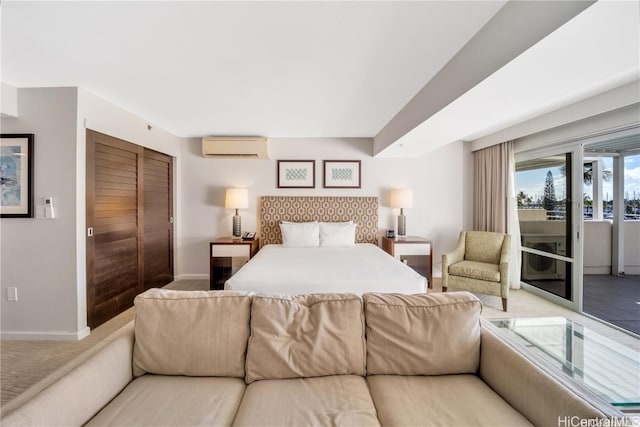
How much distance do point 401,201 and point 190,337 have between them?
366 centimetres

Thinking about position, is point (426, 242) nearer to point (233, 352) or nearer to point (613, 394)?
point (613, 394)

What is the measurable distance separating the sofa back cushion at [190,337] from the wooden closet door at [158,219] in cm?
278

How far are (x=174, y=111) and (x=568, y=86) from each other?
376cm

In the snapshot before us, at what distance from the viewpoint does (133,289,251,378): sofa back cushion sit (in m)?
1.35

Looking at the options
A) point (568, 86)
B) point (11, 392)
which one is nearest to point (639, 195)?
point (568, 86)

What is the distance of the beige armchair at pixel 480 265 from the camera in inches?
134

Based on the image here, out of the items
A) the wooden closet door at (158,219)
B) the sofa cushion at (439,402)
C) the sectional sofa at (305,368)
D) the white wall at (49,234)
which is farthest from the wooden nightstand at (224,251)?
the sofa cushion at (439,402)

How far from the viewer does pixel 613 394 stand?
1.34 m

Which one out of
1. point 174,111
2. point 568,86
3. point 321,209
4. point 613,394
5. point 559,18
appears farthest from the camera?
point 321,209

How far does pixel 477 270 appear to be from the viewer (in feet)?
11.6

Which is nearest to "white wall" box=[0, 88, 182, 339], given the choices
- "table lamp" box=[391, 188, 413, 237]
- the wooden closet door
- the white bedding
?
the wooden closet door

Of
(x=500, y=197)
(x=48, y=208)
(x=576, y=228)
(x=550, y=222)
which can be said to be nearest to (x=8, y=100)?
Result: (x=48, y=208)

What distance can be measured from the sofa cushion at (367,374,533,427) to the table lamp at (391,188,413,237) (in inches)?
125

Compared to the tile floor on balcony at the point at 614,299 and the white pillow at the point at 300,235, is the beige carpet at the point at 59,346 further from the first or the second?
the white pillow at the point at 300,235
